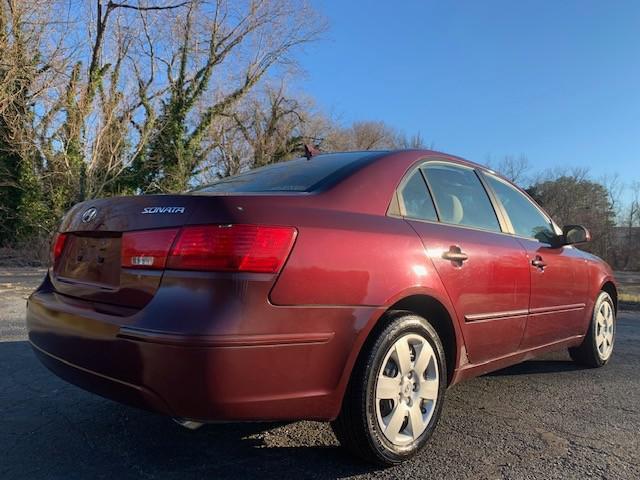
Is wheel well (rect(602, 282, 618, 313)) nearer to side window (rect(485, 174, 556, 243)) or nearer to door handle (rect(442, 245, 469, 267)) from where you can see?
side window (rect(485, 174, 556, 243))

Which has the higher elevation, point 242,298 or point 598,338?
point 242,298

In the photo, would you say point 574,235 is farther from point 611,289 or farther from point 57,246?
point 57,246

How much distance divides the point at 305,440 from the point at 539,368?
2.78 meters

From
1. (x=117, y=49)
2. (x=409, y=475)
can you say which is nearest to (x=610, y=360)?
(x=409, y=475)

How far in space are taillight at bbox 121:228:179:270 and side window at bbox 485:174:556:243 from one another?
2.56 m

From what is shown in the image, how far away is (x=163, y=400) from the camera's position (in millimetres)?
2199

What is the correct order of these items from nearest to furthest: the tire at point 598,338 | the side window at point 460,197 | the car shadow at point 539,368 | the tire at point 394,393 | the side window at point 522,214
Answer: the tire at point 394,393, the side window at point 460,197, the side window at point 522,214, the car shadow at point 539,368, the tire at point 598,338

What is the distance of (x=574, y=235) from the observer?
454cm

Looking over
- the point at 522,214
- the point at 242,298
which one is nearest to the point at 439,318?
the point at 242,298

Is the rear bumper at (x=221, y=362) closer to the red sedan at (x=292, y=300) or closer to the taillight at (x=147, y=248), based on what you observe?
the red sedan at (x=292, y=300)

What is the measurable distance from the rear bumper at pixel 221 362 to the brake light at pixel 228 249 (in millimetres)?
190

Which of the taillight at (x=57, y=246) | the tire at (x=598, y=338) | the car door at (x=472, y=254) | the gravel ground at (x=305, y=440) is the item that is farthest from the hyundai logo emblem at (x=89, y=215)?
the tire at (x=598, y=338)

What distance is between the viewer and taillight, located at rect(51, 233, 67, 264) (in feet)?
10.0

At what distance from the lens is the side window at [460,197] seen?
3396mm
